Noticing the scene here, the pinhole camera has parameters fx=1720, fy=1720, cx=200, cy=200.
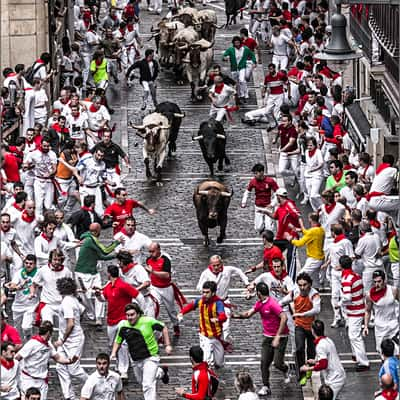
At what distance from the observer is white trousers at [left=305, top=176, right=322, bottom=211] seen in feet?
105

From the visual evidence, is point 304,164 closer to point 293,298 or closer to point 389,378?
point 293,298

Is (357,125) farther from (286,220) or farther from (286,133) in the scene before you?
(286,220)

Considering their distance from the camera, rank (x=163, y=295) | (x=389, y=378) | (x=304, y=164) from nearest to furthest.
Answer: (x=389, y=378) < (x=163, y=295) < (x=304, y=164)

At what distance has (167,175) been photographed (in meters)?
36.6

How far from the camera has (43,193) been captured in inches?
1235

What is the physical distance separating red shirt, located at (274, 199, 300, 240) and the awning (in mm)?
7291

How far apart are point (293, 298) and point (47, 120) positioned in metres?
14.3

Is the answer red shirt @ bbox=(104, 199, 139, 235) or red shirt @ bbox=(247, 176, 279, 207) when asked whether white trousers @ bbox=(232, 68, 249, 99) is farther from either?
red shirt @ bbox=(104, 199, 139, 235)

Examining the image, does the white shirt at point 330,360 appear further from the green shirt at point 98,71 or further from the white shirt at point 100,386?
the green shirt at point 98,71

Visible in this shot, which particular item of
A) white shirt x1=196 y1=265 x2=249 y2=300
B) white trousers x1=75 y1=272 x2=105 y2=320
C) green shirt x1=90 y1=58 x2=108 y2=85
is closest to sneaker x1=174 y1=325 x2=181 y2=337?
white trousers x1=75 y1=272 x2=105 y2=320

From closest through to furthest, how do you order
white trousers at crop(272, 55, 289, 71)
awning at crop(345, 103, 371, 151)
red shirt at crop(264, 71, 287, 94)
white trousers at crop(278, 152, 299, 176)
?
white trousers at crop(278, 152, 299, 176), awning at crop(345, 103, 371, 151), red shirt at crop(264, 71, 287, 94), white trousers at crop(272, 55, 289, 71)

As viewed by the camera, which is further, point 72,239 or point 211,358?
point 72,239

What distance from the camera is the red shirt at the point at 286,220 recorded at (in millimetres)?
27703

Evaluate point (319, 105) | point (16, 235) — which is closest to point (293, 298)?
point (16, 235)
